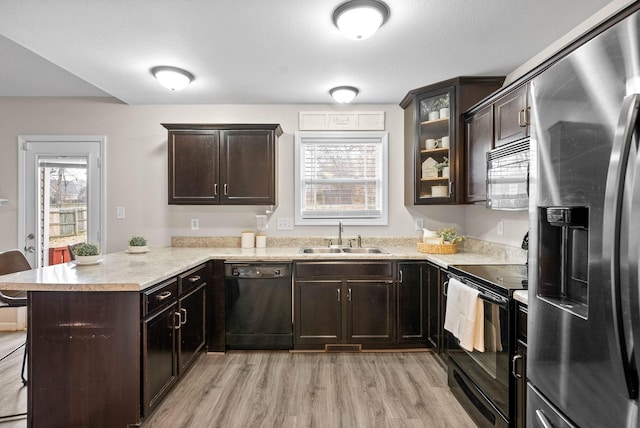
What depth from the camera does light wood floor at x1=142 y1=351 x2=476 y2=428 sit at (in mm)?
2092

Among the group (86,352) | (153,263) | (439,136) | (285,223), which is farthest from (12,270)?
(439,136)

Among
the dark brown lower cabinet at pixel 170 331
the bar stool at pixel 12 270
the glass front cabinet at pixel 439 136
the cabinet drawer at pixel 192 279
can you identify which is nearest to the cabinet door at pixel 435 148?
the glass front cabinet at pixel 439 136

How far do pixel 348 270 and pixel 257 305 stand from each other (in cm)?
87

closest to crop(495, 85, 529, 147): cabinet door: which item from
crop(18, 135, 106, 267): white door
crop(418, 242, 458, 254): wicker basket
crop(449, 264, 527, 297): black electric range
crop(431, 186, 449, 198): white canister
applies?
crop(431, 186, 449, 198): white canister

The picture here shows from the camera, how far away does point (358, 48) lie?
2426 mm

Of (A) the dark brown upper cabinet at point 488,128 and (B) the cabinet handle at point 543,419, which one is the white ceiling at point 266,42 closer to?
(A) the dark brown upper cabinet at point 488,128

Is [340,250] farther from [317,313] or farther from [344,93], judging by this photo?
[344,93]

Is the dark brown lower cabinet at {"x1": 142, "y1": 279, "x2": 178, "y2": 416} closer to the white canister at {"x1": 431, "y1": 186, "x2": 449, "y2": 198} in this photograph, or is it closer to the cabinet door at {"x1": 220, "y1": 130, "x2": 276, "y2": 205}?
the cabinet door at {"x1": 220, "y1": 130, "x2": 276, "y2": 205}

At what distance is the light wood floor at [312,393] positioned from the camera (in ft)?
6.86

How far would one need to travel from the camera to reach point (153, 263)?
100 inches

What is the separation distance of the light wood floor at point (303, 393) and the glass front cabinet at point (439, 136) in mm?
1513

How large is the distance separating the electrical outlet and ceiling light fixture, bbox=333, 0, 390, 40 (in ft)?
6.87

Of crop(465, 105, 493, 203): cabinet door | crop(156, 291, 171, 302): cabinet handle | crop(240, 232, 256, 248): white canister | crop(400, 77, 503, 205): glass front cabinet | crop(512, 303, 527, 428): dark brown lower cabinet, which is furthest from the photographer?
crop(240, 232, 256, 248): white canister

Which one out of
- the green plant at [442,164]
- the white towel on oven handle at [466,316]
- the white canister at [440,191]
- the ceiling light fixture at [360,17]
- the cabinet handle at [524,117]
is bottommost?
the white towel on oven handle at [466,316]
